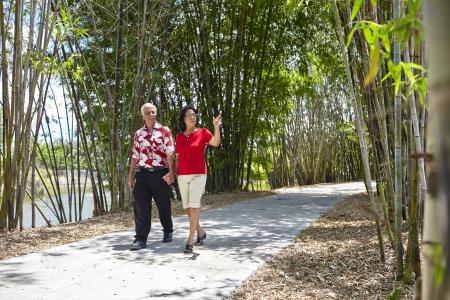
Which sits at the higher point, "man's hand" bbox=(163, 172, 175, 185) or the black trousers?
"man's hand" bbox=(163, 172, 175, 185)

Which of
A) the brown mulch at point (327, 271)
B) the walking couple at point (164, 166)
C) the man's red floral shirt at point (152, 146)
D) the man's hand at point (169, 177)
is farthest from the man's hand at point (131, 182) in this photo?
the brown mulch at point (327, 271)

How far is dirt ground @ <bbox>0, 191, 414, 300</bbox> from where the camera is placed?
2971 millimetres

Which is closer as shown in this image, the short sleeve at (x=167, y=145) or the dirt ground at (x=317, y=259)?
the dirt ground at (x=317, y=259)

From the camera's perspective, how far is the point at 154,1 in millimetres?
7395

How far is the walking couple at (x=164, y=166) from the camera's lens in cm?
420

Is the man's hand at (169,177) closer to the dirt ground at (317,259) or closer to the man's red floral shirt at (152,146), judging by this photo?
the man's red floral shirt at (152,146)

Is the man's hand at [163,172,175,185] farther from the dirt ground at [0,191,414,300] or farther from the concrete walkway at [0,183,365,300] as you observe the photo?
the dirt ground at [0,191,414,300]

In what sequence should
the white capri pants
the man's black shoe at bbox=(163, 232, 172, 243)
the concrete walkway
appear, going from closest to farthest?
1. the concrete walkway
2. the white capri pants
3. the man's black shoe at bbox=(163, 232, 172, 243)

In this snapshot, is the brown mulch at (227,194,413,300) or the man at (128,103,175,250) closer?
the brown mulch at (227,194,413,300)

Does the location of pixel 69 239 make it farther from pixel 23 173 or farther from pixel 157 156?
pixel 157 156

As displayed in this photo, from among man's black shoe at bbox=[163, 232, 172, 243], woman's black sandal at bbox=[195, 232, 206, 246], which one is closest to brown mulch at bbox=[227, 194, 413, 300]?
woman's black sandal at bbox=[195, 232, 206, 246]

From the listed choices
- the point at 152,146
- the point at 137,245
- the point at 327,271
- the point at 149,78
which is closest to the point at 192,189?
the point at 152,146

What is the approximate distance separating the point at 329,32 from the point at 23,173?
6368 mm

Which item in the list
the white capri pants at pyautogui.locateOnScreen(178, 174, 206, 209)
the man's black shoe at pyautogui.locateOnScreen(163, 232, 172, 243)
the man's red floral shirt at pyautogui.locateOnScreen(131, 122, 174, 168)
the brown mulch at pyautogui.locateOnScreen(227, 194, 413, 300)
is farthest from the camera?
the man's black shoe at pyautogui.locateOnScreen(163, 232, 172, 243)
